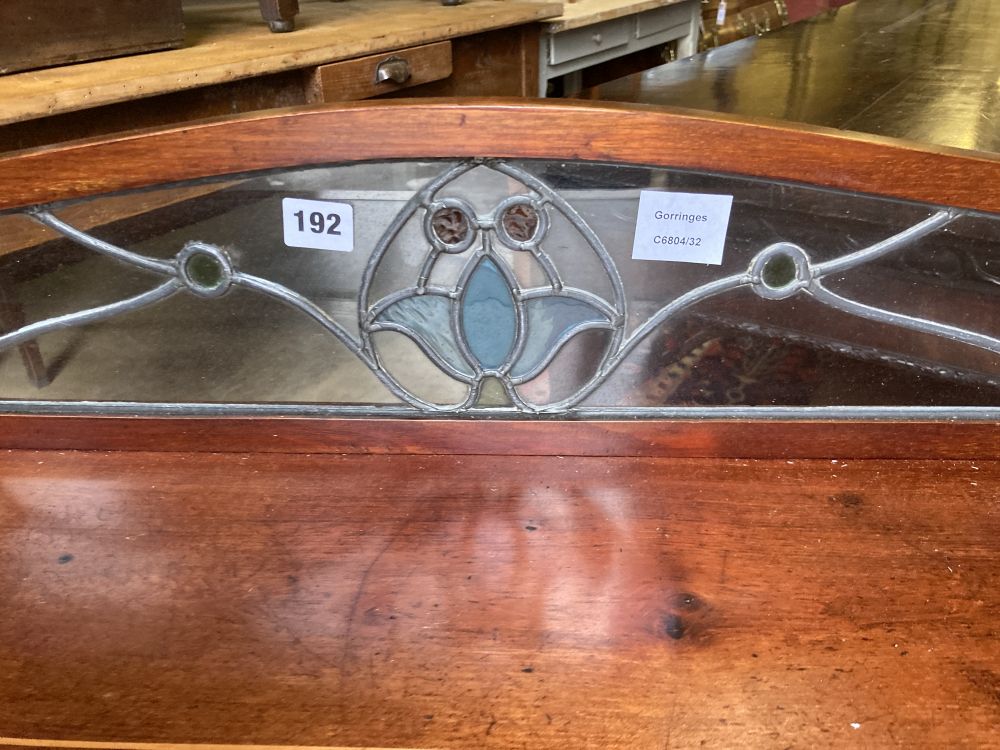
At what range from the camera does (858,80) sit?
1.90m

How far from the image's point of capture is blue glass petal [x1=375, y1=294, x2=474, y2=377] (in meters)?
0.76

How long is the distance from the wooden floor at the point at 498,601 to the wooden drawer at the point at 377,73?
2.61 ft

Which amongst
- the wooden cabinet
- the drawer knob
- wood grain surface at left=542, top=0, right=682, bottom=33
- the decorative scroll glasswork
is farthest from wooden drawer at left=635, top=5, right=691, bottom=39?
the decorative scroll glasswork

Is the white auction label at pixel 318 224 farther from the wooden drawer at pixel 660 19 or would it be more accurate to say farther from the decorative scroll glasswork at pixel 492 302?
the wooden drawer at pixel 660 19

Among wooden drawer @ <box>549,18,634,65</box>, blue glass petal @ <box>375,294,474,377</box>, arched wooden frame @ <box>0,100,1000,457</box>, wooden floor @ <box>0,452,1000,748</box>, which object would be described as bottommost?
wooden floor @ <box>0,452,1000,748</box>

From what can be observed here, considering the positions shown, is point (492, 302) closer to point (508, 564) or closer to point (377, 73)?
point (508, 564)

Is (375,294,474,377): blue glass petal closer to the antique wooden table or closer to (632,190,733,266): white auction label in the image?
the antique wooden table

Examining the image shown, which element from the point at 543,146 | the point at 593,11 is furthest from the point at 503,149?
the point at 593,11

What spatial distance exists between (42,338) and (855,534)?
74 centimetres

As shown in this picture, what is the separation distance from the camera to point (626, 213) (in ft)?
2.31

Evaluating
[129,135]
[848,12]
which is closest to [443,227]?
[129,135]

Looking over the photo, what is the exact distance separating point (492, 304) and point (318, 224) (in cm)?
16

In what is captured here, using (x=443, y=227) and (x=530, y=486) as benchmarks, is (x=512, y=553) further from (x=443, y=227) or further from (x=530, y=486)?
(x=443, y=227)

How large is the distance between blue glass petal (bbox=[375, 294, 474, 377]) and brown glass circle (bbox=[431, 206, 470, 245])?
5cm
